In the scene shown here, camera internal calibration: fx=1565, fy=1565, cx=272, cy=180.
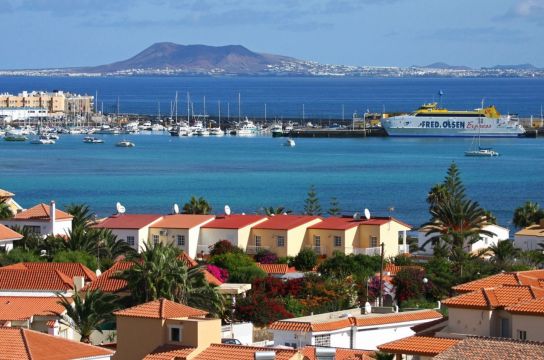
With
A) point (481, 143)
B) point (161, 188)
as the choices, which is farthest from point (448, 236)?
point (481, 143)

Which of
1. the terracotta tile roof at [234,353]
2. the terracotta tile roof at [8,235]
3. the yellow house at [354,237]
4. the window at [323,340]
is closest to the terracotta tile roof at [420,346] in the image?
the terracotta tile roof at [234,353]

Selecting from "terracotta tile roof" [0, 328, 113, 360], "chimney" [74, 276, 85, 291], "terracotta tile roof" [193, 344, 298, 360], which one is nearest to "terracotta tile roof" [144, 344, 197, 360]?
"terracotta tile roof" [193, 344, 298, 360]

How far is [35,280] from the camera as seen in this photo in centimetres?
3462

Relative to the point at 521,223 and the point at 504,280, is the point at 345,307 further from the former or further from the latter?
the point at 521,223

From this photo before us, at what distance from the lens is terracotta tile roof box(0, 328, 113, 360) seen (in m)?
19.5

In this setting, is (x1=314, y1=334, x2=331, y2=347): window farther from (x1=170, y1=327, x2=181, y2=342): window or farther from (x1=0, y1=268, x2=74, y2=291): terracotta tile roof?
(x1=0, y1=268, x2=74, y2=291): terracotta tile roof

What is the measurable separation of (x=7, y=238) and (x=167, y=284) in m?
16.1

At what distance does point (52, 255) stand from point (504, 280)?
2097cm

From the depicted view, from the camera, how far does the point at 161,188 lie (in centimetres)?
10581

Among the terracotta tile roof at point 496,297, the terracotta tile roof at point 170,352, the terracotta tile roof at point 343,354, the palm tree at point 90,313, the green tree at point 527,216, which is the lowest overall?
the green tree at point 527,216

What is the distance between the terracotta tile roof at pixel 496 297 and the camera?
20.8 m

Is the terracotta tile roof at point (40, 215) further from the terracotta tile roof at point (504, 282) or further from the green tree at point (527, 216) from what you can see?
the terracotta tile roof at point (504, 282)

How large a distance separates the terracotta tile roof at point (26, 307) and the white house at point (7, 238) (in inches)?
472

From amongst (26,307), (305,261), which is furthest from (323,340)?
(305,261)
